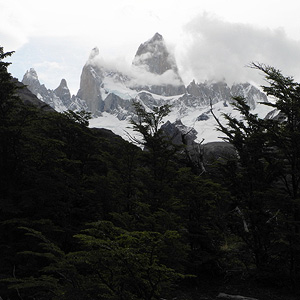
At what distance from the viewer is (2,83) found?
446 inches

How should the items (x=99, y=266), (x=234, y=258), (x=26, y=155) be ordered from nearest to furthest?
(x=99, y=266) → (x=26, y=155) → (x=234, y=258)

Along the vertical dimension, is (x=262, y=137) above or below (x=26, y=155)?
above

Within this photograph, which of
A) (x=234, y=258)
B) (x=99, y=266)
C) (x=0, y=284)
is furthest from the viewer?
(x=234, y=258)

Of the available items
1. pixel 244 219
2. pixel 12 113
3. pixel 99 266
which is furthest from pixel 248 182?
pixel 12 113

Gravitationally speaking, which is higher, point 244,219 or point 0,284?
point 244,219

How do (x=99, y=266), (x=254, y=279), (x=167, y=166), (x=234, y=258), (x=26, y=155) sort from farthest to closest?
(x=167, y=166)
(x=234, y=258)
(x=254, y=279)
(x=26, y=155)
(x=99, y=266)

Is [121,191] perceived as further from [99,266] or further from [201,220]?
[99,266]

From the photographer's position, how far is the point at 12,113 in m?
11.8

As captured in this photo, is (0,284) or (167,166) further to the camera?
(167,166)

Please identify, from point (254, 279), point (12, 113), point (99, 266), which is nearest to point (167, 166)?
point (254, 279)

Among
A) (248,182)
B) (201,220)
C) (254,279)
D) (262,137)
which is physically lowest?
(254,279)

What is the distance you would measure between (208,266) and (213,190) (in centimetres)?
351

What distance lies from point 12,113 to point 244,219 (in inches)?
428

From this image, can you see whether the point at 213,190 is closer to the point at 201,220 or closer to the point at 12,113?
the point at 201,220
